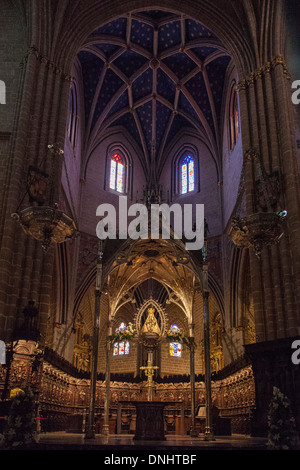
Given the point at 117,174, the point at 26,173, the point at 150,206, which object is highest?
the point at 117,174

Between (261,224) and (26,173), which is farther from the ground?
(26,173)

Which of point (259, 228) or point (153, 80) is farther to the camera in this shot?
point (153, 80)

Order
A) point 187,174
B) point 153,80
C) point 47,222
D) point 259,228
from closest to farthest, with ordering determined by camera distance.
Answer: point 47,222, point 259,228, point 153,80, point 187,174

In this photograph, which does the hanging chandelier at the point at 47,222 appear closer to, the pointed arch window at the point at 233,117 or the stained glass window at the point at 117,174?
the pointed arch window at the point at 233,117

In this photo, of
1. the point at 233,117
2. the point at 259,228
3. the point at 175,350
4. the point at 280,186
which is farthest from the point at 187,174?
the point at 259,228

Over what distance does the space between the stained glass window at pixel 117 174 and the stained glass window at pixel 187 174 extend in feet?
12.5

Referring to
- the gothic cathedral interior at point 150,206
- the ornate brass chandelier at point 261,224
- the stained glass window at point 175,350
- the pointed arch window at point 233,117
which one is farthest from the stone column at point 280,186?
the stained glass window at point 175,350

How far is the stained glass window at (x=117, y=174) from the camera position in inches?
1091

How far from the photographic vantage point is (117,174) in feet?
92.5

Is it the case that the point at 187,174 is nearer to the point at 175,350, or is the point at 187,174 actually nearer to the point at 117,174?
the point at 117,174

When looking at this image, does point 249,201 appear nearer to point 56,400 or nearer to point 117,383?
point 56,400

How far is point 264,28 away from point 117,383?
17.3m

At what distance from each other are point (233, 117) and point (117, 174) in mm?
8180
